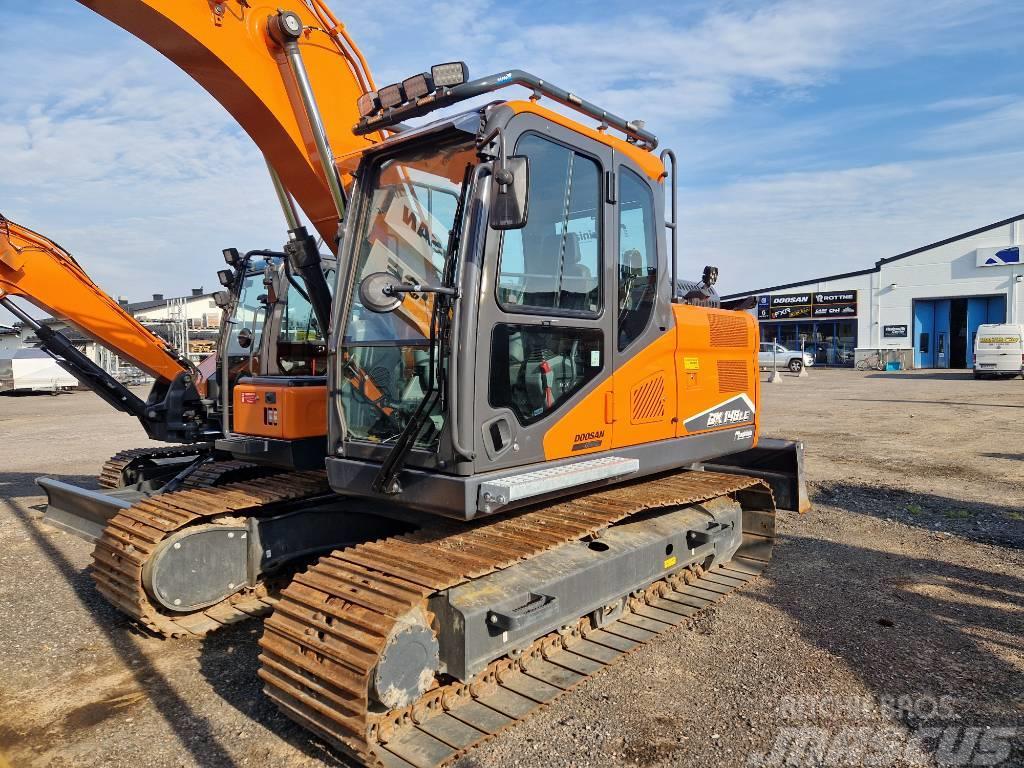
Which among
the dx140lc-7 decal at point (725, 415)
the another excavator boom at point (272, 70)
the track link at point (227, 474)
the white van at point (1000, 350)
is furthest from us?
the white van at point (1000, 350)

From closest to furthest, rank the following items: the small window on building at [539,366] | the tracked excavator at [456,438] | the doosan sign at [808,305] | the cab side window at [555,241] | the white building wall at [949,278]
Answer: the tracked excavator at [456,438] → the small window on building at [539,366] → the cab side window at [555,241] → the white building wall at [949,278] → the doosan sign at [808,305]

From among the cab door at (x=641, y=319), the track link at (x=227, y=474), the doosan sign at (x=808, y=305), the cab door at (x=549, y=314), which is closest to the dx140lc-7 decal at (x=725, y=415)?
the cab door at (x=641, y=319)

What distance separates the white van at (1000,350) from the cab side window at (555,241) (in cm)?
2858

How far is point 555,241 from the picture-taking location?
409cm

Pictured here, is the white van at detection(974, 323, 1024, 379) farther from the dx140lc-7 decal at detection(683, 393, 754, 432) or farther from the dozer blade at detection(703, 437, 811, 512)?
the dx140lc-7 decal at detection(683, 393, 754, 432)

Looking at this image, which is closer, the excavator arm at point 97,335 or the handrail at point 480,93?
the handrail at point 480,93

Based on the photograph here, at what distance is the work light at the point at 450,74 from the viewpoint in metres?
3.77

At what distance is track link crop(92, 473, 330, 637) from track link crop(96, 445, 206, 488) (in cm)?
270

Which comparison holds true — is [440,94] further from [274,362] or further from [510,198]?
[274,362]

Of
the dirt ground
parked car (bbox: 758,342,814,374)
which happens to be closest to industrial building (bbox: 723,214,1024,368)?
parked car (bbox: 758,342,814,374)

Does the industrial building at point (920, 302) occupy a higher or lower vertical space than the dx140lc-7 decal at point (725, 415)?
higher

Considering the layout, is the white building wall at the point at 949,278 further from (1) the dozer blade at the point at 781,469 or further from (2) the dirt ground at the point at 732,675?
(1) the dozer blade at the point at 781,469

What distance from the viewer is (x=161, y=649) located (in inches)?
185

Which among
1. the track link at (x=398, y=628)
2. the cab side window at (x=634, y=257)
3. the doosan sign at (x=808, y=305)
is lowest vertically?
the track link at (x=398, y=628)
